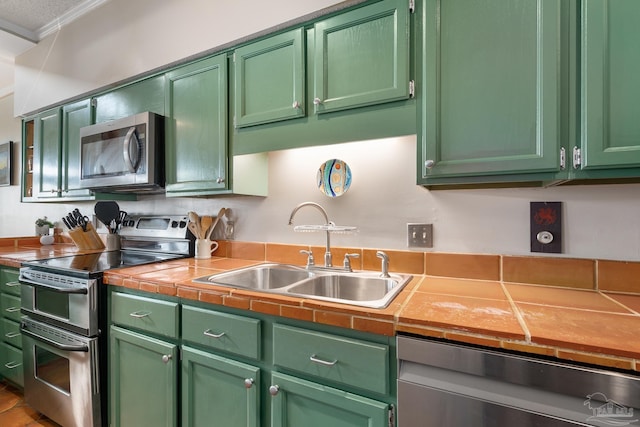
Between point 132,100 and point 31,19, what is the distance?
1.45 m

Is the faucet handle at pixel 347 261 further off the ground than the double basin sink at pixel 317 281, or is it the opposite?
the faucet handle at pixel 347 261

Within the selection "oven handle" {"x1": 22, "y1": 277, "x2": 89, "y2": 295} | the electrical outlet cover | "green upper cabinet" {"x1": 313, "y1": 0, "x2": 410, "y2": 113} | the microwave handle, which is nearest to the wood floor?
"oven handle" {"x1": 22, "y1": 277, "x2": 89, "y2": 295}

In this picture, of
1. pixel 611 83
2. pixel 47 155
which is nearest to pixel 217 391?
pixel 611 83

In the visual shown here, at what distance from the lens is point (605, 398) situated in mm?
653

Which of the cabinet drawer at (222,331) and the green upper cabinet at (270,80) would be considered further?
the green upper cabinet at (270,80)

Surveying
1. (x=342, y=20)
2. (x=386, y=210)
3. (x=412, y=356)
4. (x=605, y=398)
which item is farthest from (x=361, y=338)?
(x=342, y=20)

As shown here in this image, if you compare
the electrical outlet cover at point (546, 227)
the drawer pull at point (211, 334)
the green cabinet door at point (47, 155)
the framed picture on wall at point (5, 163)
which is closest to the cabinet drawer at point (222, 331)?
the drawer pull at point (211, 334)

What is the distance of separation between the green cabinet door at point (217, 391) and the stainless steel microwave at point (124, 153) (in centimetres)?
112

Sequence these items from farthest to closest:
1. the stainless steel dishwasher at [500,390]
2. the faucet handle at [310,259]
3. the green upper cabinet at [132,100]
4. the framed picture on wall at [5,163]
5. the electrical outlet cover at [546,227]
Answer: the framed picture on wall at [5,163] → the green upper cabinet at [132,100] → the faucet handle at [310,259] → the electrical outlet cover at [546,227] → the stainless steel dishwasher at [500,390]

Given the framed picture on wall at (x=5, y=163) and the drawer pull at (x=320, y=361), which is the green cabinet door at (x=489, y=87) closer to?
the drawer pull at (x=320, y=361)

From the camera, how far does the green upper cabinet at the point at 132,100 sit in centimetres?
185

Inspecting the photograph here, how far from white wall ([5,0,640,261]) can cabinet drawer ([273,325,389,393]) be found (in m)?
0.67

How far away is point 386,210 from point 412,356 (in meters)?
0.79

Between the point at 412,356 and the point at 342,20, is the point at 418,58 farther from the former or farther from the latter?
the point at 412,356
